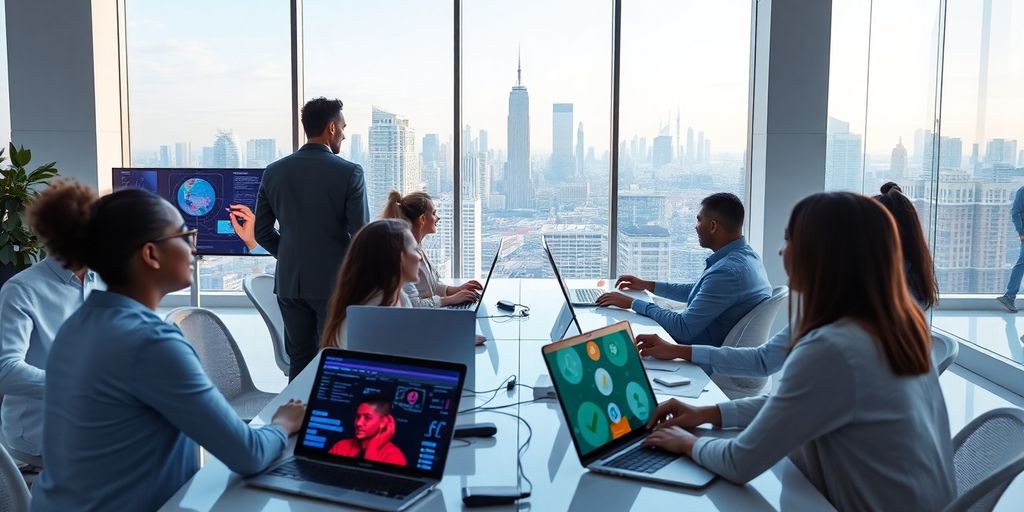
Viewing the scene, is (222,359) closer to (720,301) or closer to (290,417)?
(290,417)

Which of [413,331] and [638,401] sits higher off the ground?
[413,331]

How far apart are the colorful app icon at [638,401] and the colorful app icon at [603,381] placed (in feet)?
0.24

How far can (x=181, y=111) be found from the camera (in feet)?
Result: 21.4

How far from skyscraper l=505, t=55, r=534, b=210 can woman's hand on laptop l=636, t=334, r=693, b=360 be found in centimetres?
359

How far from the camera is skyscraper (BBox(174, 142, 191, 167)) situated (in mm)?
6520

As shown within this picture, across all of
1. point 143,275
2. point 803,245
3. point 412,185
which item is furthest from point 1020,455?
point 412,185

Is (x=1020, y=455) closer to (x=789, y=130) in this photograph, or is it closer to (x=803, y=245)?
(x=803, y=245)

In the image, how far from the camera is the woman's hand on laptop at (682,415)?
2020 millimetres

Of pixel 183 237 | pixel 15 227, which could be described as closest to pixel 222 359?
pixel 183 237

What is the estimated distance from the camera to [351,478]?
169 centimetres

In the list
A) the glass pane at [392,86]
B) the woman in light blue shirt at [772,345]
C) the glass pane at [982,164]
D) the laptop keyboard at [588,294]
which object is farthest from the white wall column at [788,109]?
the woman in light blue shirt at [772,345]

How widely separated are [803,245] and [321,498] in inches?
43.1

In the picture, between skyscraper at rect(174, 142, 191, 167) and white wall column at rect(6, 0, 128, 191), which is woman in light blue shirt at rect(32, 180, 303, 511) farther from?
skyscraper at rect(174, 142, 191, 167)

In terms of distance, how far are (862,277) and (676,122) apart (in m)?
4.73
